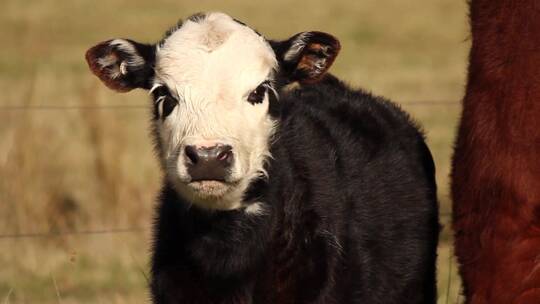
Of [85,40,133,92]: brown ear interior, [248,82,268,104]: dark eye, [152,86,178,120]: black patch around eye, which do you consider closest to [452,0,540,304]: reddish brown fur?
[248,82,268,104]: dark eye

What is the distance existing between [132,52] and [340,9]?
21.8 metres

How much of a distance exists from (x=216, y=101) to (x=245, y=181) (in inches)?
15.6

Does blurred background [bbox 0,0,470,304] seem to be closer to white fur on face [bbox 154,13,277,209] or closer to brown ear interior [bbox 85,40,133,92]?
brown ear interior [bbox 85,40,133,92]

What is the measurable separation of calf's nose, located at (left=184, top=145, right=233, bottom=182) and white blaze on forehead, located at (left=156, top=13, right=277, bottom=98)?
12.7 inches

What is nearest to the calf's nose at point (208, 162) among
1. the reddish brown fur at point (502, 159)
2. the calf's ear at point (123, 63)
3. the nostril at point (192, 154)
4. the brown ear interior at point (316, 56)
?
the nostril at point (192, 154)

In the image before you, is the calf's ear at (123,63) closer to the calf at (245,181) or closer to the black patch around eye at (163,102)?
the calf at (245,181)

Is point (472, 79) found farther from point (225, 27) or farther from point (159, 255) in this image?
point (159, 255)

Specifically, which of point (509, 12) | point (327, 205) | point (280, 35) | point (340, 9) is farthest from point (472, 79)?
point (340, 9)

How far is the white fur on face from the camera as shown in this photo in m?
5.76

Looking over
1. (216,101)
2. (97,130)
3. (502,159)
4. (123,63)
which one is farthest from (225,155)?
(97,130)

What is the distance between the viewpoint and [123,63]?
6234mm

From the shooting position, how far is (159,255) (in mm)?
6184

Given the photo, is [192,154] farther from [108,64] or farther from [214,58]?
[108,64]

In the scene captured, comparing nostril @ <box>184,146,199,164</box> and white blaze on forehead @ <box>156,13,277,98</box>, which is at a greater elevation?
white blaze on forehead @ <box>156,13,277,98</box>
